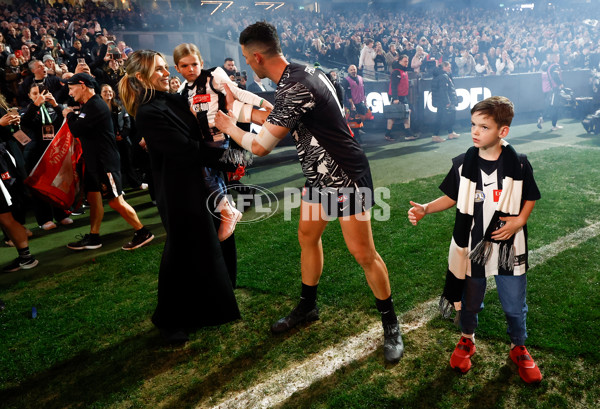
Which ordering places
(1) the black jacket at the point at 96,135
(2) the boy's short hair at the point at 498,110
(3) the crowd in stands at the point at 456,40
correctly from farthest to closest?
(3) the crowd in stands at the point at 456,40
(1) the black jacket at the point at 96,135
(2) the boy's short hair at the point at 498,110

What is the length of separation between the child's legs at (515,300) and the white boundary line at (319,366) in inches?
29.5

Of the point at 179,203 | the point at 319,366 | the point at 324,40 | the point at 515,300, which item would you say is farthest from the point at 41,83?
the point at 324,40

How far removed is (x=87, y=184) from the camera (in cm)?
519

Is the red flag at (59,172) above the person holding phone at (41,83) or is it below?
below

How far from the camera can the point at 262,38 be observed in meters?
2.57

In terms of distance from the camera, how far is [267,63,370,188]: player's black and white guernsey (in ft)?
8.26

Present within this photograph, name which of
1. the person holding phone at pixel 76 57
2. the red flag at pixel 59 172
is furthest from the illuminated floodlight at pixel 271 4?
the red flag at pixel 59 172

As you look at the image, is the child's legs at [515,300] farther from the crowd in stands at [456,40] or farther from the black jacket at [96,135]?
the crowd in stands at [456,40]

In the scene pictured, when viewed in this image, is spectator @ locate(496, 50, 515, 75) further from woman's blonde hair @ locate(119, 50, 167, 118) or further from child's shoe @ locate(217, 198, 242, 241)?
woman's blonde hair @ locate(119, 50, 167, 118)

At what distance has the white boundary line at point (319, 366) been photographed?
8.66 feet

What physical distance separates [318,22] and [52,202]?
26.5 m

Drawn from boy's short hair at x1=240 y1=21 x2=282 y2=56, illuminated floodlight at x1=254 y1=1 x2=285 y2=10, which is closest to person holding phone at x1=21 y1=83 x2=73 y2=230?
boy's short hair at x1=240 y1=21 x2=282 y2=56

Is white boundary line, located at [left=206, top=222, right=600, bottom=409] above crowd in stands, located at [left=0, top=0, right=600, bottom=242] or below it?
below

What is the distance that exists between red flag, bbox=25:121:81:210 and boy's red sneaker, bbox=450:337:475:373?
4.73m
